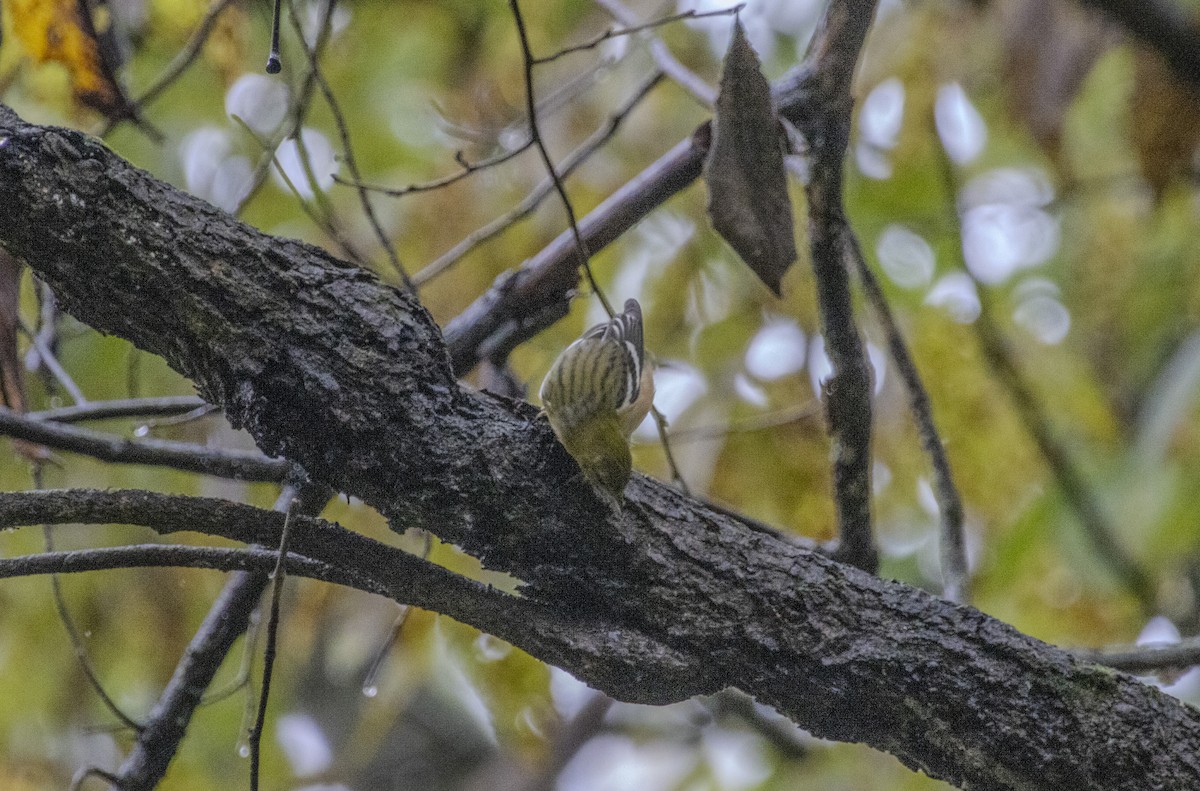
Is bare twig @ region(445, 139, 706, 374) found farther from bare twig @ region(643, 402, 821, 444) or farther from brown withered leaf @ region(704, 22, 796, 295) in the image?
bare twig @ region(643, 402, 821, 444)

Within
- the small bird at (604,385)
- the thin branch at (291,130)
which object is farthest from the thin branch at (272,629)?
the thin branch at (291,130)

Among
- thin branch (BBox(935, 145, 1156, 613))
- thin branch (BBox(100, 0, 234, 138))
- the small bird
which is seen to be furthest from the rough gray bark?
thin branch (BBox(935, 145, 1156, 613))

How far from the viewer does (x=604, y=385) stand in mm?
2625

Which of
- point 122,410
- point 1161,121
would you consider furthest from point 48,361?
point 1161,121

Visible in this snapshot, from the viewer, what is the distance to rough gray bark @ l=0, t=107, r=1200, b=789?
A: 5.06ft

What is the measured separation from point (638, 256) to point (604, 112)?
62 cm

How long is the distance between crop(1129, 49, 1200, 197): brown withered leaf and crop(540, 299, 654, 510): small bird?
5.77 ft

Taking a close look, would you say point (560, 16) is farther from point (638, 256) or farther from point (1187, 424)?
point (1187, 424)

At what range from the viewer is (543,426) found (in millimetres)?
1755

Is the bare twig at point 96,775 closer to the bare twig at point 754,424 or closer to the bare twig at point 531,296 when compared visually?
the bare twig at point 531,296

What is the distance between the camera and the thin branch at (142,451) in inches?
70.6

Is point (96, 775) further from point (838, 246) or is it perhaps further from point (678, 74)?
point (678, 74)

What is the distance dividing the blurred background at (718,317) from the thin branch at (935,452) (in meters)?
0.60

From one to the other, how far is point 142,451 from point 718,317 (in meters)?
2.37
